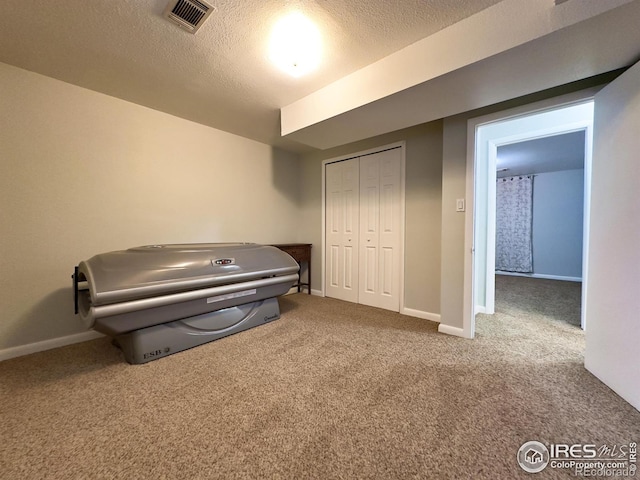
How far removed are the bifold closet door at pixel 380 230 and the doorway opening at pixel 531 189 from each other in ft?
2.79

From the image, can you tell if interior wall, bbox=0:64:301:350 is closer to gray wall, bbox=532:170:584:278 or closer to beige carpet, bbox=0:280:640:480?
beige carpet, bbox=0:280:640:480

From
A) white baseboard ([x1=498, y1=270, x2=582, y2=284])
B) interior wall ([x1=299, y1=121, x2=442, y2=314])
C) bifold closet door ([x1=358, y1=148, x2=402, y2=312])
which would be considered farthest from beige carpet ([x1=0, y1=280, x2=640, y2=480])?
white baseboard ([x1=498, y1=270, x2=582, y2=284])

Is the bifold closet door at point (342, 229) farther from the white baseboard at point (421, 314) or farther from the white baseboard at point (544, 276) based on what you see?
the white baseboard at point (544, 276)

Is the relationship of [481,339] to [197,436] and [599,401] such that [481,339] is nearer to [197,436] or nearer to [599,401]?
[599,401]

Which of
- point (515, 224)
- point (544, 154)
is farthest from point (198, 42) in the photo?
point (515, 224)

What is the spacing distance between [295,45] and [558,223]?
6.41 m

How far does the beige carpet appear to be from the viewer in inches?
39.3

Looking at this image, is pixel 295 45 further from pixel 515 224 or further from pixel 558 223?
pixel 558 223

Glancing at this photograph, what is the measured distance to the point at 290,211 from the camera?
155 inches

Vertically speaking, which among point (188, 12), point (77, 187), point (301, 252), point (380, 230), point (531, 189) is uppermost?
point (188, 12)

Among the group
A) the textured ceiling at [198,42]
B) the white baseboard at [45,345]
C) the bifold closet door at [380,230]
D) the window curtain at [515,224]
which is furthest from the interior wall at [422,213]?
the window curtain at [515,224]

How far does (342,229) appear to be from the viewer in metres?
3.52

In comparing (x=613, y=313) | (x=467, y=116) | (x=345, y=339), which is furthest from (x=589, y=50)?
(x=345, y=339)

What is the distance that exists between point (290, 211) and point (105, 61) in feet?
8.35
